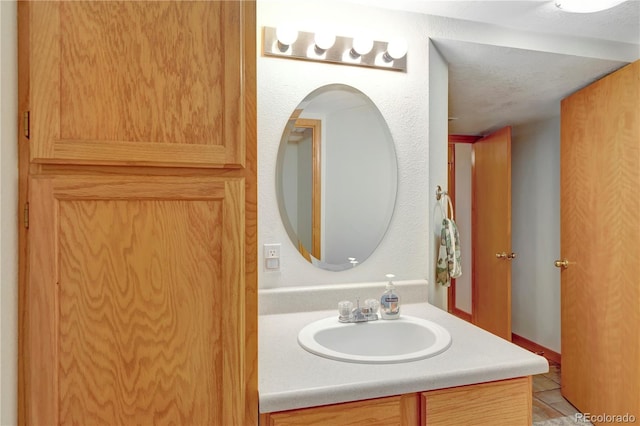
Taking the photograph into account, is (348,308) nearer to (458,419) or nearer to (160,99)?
(458,419)

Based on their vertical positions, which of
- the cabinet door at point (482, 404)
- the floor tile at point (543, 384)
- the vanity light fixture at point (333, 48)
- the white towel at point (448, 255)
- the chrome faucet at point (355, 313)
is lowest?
the floor tile at point (543, 384)

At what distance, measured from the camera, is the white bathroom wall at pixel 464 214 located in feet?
12.9

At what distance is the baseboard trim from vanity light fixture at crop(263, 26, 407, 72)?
2703 millimetres

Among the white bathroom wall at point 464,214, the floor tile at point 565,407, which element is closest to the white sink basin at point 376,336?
the floor tile at point 565,407

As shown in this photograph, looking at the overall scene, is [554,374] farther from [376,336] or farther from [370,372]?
[370,372]

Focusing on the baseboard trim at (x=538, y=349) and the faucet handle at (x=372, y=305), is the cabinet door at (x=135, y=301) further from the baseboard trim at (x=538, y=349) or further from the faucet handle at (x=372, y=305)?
the baseboard trim at (x=538, y=349)

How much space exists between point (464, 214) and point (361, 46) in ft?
8.93

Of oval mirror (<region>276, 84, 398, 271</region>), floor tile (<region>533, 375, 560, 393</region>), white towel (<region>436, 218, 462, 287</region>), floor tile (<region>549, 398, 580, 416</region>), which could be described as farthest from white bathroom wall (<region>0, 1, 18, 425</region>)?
floor tile (<region>533, 375, 560, 393</region>)

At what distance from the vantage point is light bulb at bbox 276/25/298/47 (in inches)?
64.1

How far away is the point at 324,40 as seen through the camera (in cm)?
166

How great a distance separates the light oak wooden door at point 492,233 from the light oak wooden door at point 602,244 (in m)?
0.61

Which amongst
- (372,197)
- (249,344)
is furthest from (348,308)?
(249,344)

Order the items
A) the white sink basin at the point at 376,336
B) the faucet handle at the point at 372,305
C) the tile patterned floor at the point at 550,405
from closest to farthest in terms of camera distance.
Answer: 1. the white sink basin at the point at 376,336
2. the faucet handle at the point at 372,305
3. the tile patterned floor at the point at 550,405

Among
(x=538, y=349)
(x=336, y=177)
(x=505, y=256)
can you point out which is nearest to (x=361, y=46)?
(x=336, y=177)
